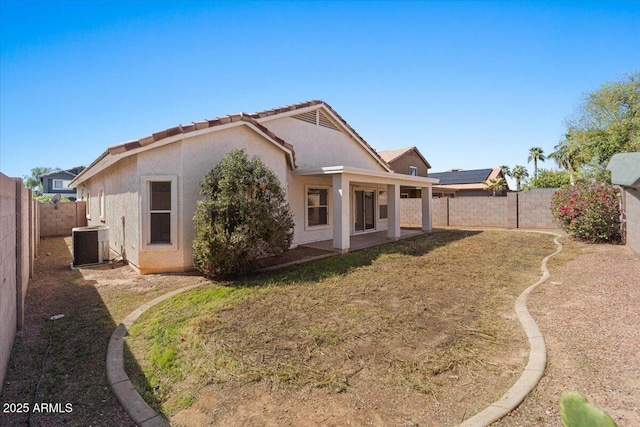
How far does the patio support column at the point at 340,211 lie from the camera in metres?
11.6

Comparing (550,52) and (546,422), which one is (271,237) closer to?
(546,422)

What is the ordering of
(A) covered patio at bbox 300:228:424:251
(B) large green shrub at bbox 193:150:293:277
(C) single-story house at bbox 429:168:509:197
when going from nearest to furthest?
(B) large green shrub at bbox 193:150:293:277, (A) covered patio at bbox 300:228:424:251, (C) single-story house at bbox 429:168:509:197

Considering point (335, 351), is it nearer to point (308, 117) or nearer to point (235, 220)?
point (235, 220)

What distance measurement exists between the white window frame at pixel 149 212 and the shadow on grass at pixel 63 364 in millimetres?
1802

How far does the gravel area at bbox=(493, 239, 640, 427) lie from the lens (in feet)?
10.4

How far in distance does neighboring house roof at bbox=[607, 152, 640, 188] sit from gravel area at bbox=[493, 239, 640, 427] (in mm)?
2476

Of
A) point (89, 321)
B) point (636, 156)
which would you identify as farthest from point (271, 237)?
point (636, 156)

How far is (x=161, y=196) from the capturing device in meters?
9.12

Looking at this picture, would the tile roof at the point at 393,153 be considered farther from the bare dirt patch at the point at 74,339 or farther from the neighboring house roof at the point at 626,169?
the bare dirt patch at the point at 74,339

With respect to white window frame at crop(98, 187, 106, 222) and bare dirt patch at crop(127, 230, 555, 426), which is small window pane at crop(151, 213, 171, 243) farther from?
white window frame at crop(98, 187, 106, 222)

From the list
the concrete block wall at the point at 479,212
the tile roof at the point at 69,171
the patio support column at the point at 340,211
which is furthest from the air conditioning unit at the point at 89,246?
the tile roof at the point at 69,171

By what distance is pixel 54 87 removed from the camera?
38.7ft

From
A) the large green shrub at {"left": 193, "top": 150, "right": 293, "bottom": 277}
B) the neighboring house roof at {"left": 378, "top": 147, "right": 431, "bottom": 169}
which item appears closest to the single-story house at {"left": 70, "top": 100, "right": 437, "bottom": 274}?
the large green shrub at {"left": 193, "top": 150, "right": 293, "bottom": 277}

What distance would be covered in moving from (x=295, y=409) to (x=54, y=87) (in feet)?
47.0
